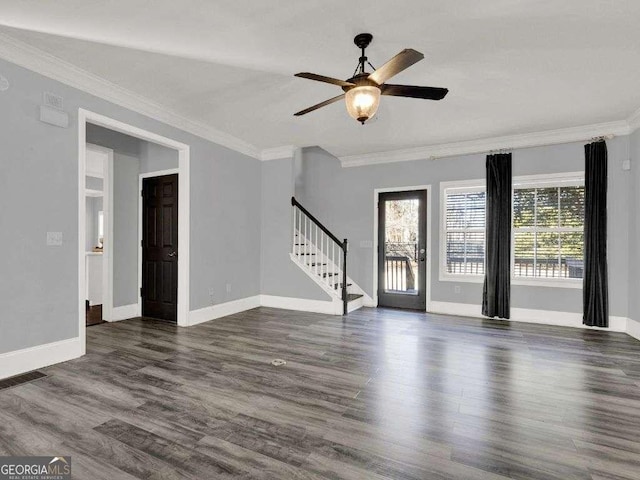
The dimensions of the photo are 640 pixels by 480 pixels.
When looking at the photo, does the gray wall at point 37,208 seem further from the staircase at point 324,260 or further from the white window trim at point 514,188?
the white window trim at point 514,188

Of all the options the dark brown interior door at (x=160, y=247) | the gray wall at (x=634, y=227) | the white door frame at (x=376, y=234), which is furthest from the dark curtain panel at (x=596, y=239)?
the dark brown interior door at (x=160, y=247)

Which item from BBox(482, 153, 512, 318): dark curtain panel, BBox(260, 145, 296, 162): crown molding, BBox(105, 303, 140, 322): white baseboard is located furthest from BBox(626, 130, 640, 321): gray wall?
BBox(105, 303, 140, 322): white baseboard

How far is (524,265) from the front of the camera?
5.23 metres

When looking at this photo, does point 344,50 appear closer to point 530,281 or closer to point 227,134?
point 227,134

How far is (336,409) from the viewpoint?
2404mm

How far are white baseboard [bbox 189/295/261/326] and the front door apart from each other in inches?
92.9

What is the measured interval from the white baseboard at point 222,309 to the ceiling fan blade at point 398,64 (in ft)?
13.0

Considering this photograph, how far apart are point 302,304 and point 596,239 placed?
4500mm

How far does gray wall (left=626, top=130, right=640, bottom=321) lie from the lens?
14.3ft

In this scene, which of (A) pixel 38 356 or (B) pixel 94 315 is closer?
(A) pixel 38 356

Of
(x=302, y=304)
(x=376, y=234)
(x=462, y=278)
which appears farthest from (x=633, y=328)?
(x=302, y=304)

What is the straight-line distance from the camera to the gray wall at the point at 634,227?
4.36 metres

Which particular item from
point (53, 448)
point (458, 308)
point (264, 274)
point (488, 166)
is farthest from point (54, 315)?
point (488, 166)
